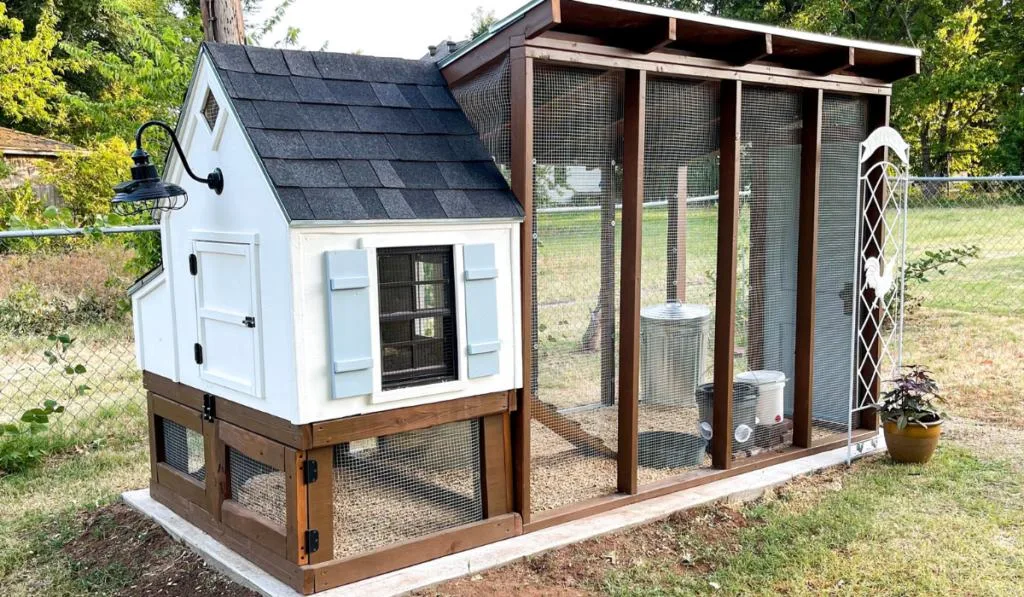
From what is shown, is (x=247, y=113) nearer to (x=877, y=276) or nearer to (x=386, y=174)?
(x=386, y=174)

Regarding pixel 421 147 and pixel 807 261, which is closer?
pixel 421 147

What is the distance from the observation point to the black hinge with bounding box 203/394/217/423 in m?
3.48

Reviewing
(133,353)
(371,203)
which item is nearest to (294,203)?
(371,203)

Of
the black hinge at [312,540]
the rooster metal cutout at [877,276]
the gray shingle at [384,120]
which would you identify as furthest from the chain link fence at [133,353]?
the black hinge at [312,540]

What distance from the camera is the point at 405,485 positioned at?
10.9ft

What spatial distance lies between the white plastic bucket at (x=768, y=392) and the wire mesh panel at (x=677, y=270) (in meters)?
0.32

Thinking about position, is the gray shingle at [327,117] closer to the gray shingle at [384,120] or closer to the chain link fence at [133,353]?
the gray shingle at [384,120]

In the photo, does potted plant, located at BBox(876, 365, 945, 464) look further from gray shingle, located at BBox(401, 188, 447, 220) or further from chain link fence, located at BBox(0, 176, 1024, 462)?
gray shingle, located at BBox(401, 188, 447, 220)

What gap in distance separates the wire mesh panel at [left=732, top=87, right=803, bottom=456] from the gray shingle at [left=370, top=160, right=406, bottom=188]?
2.22m

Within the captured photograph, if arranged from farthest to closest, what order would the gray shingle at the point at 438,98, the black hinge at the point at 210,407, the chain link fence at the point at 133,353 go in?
1. the chain link fence at the point at 133,353
2. the gray shingle at the point at 438,98
3. the black hinge at the point at 210,407

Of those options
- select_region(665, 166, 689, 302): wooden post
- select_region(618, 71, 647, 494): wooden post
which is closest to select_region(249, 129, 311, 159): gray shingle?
select_region(618, 71, 647, 494): wooden post

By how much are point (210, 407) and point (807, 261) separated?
11.2ft

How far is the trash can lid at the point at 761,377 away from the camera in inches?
181

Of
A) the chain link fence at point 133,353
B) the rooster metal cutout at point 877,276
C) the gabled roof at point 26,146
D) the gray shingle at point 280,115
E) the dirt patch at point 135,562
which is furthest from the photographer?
the gabled roof at point 26,146
